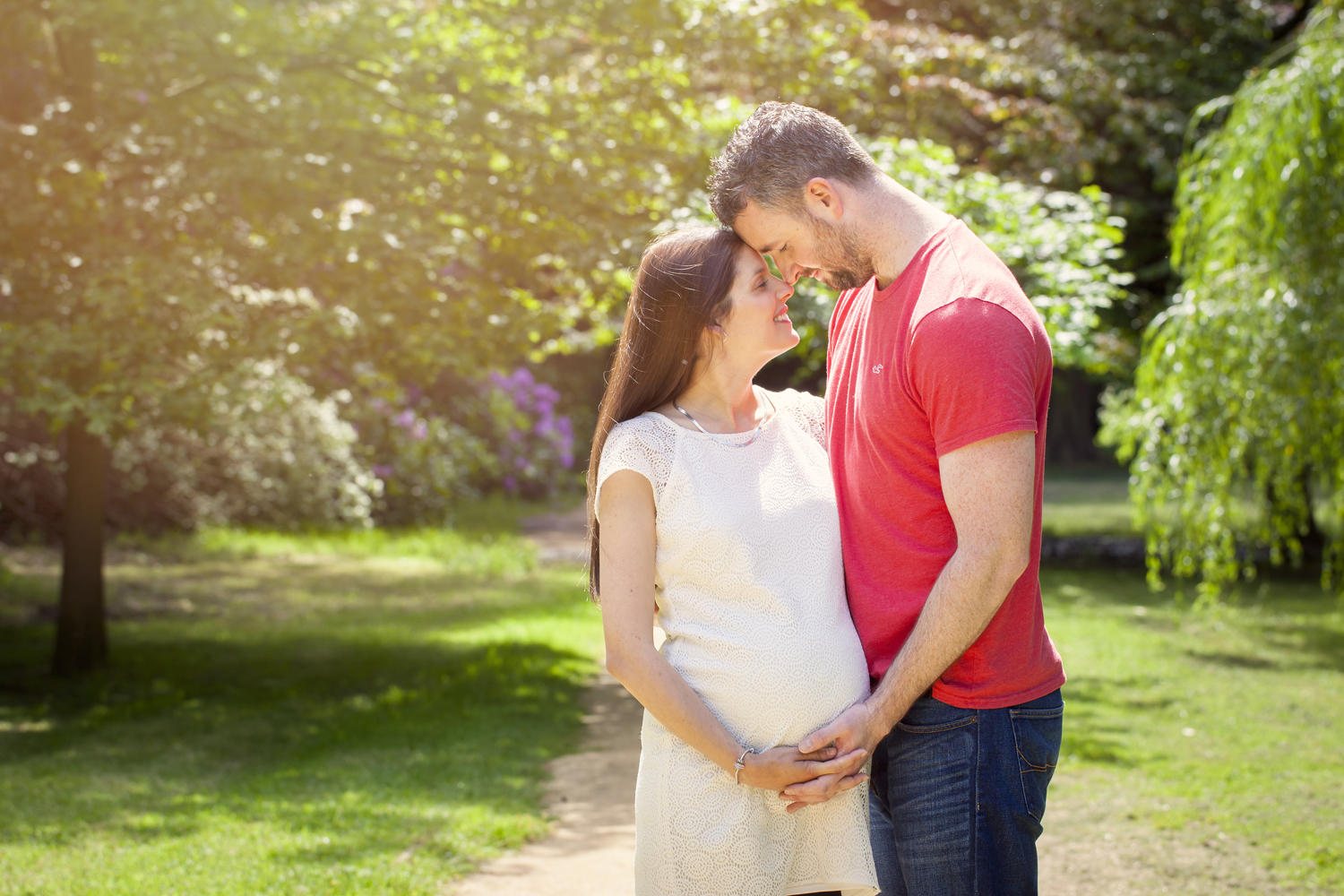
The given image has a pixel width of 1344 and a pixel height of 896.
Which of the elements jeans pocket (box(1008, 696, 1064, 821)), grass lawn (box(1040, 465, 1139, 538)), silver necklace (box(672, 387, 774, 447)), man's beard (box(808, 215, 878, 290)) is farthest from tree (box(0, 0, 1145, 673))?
grass lawn (box(1040, 465, 1139, 538))

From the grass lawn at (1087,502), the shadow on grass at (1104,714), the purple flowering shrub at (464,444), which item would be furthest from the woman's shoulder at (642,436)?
the grass lawn at (1087,502)

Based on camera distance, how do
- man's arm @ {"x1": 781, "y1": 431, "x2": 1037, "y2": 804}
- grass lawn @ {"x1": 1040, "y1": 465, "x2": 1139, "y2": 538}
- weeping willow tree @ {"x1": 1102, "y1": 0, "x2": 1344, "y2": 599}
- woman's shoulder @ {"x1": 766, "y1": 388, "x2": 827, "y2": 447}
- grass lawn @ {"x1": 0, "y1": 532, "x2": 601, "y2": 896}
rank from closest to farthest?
man's arm @ {"x1": 781, "y1": 431, "x2": 1037, "y2": 804} → woman's shoulder @ {"x1": 766, "y1": 388, "x2": 827, "y2": 447} → grass lawn @ {"x1": 0, "y1": 532, "x2": 601, "y2": 896} → weeping willow tree @ {"x1": 1102, "y1": 0, "x2": 1344, "y2": 599} → grass lawn @ {"x1": 1040, "y1": 465, "x2": 1139, "y2": 538}

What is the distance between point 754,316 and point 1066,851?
10.4ft

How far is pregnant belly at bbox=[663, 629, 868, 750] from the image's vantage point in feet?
5.86

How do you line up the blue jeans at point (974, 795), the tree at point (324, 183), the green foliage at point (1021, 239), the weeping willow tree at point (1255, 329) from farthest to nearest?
the weeping willow tree at point (1255, 329) → the tree at point (324, 183) → the green foliage at point (1021, 239) → the blue jeans at point (974, 795)

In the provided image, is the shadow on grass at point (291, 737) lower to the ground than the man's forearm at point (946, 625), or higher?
lower

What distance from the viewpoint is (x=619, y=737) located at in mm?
5918

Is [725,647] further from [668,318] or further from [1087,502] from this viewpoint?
[1087,502]

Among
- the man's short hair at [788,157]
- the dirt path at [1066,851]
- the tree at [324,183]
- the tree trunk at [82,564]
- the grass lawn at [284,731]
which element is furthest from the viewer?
the tree trunk at [82,564]

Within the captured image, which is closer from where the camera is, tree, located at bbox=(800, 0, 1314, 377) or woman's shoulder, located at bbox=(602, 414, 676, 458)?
woman's shoulder, located at bbox=(602, 414, 676, 458)

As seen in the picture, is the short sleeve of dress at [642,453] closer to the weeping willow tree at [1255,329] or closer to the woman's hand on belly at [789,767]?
the woman's hand on belly at [789,767]

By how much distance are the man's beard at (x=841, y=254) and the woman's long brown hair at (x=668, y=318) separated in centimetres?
15

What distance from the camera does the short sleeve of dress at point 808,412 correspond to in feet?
6.91

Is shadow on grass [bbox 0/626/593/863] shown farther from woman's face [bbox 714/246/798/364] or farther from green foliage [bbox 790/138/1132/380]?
woman's face [bbox 714/246/798/364]
